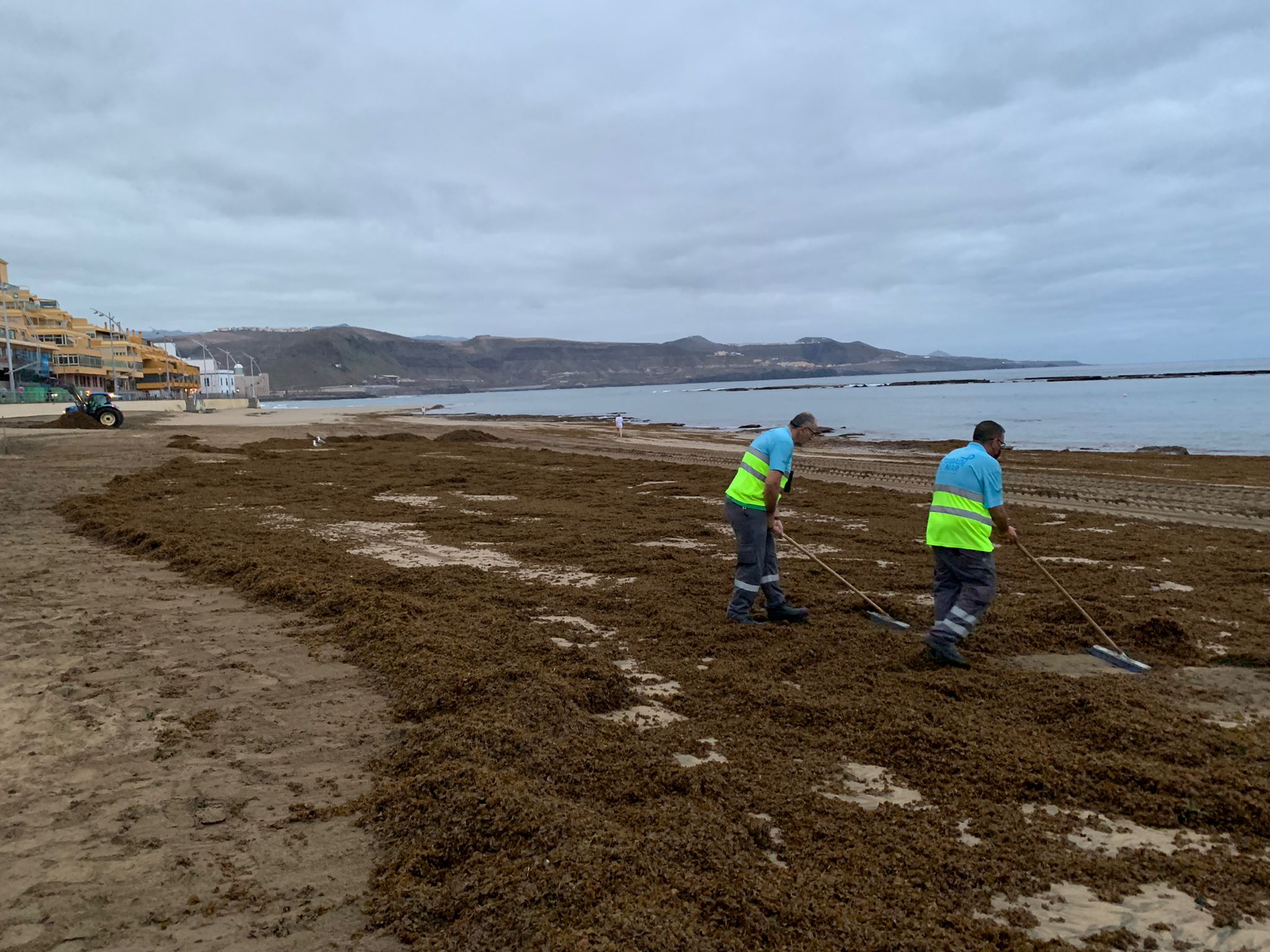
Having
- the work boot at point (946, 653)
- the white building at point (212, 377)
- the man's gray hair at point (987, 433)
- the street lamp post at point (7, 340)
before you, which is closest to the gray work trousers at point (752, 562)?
the work boot at point (946, 653)

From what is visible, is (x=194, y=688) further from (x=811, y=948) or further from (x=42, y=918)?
(x=811, y=948)

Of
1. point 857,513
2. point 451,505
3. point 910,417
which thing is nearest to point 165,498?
point 451,505

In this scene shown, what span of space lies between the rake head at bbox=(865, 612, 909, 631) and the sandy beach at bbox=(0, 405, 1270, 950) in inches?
6.4

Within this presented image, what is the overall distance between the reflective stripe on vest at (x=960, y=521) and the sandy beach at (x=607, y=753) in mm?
912

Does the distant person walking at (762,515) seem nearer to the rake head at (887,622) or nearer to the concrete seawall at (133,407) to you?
the rake head at (887,622)

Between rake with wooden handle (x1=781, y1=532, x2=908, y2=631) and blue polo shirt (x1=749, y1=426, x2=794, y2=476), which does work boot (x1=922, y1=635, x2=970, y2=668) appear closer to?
rake with wooden handle (x1=781, y1=532, x2=908, y2=631)

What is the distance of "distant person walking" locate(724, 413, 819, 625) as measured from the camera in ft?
A: 20.1

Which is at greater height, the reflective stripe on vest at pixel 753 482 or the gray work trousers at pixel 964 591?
the reflective stripe on vest at pixel 753 482

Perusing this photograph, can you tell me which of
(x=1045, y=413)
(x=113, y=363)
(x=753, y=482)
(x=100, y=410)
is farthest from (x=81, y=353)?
(x=753, y=482)

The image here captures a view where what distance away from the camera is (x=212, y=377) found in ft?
337

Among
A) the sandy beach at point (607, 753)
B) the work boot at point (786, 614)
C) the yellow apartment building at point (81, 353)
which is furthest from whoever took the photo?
the yellow apartment building at point (81, 353)

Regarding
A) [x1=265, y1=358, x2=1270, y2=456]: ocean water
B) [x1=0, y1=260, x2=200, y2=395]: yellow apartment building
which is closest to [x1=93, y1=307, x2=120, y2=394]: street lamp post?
[x1=0, y1=260, x2=200, y2=395]: yellow apartment building

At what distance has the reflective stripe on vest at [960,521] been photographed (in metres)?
5.51

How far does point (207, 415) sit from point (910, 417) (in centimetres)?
4531
